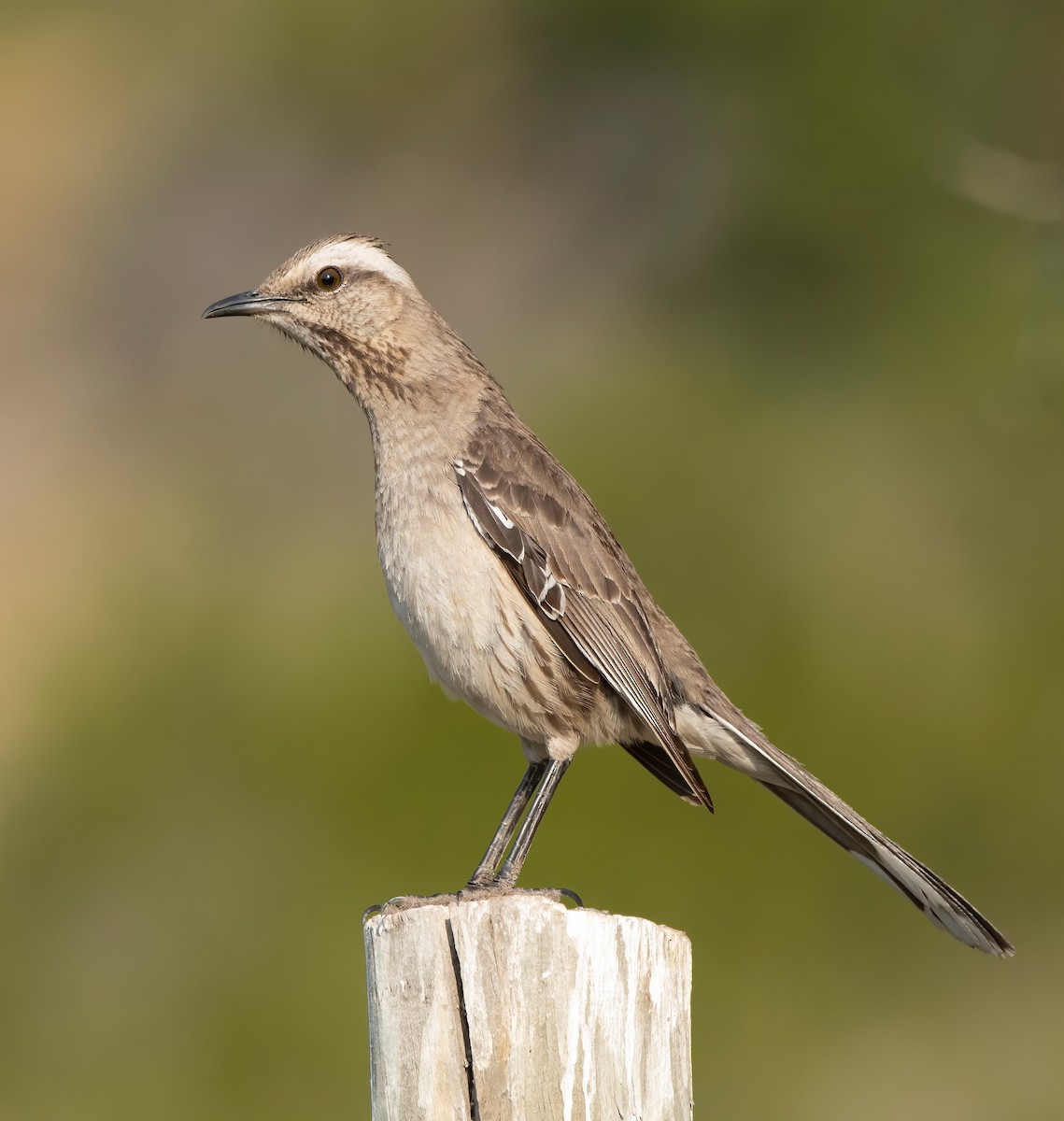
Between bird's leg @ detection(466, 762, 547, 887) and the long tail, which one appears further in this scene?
bird's leg @ detection(466, 762, 547, 887)

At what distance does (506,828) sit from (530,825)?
0.76 ft

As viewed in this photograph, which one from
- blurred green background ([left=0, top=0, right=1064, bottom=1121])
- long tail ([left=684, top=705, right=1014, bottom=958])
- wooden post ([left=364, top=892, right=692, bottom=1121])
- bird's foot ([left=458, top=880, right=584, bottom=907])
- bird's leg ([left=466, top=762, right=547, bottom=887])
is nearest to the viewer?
wooden post ([left=364, top=892, right=692, bottom=1121])

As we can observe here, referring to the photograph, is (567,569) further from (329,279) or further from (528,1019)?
(528,1019)

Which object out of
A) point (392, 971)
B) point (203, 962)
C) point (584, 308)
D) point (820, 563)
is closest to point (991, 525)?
point (820, 563)

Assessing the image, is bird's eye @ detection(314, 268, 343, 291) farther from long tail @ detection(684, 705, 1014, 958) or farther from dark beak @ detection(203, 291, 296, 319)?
long tail @ detection(684, 705, 1014, 958)

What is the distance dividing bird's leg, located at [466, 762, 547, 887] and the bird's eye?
77.3 inches

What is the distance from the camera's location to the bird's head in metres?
5.71

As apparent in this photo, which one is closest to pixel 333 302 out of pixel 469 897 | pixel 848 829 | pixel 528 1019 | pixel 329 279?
pixel 329 279

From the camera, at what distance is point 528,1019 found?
3535 mm

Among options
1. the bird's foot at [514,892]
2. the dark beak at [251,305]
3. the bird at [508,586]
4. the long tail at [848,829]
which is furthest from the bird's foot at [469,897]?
the dark beak at [251,305]

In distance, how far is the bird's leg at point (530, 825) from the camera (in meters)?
4.98

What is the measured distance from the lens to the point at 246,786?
10.4 m

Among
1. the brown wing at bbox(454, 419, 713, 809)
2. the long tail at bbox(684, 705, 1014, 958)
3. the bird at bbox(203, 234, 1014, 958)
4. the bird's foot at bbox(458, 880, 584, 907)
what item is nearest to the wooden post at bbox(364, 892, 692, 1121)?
the bird's foot at bbox(458, 880, 584, 907)

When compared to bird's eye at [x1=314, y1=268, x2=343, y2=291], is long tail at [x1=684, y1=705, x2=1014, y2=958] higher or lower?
lower
